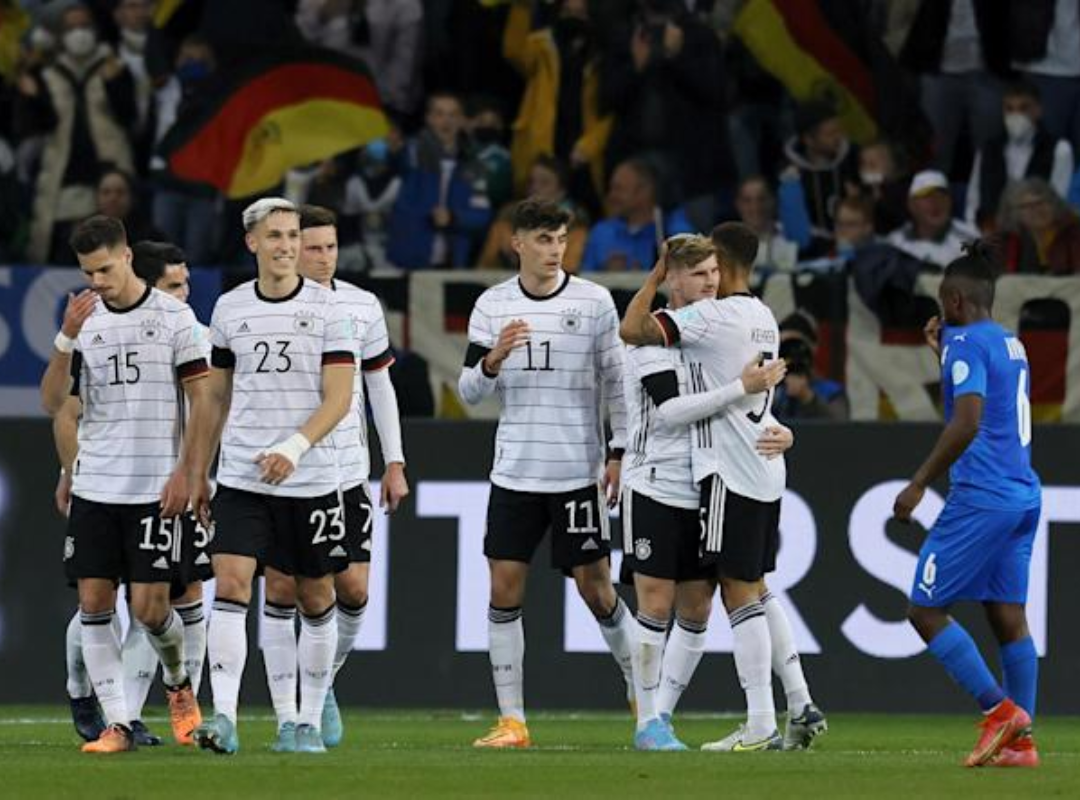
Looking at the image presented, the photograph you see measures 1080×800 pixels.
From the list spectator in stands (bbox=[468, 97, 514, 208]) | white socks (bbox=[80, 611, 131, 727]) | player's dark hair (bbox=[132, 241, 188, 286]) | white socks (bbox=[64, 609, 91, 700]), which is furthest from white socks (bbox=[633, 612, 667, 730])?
spectator in stands (bbox=[468, 97, 514, 208])

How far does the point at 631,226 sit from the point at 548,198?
627 millimetres

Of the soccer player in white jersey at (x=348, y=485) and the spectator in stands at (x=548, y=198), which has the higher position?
the spectator in stands at (x=548, y=198)

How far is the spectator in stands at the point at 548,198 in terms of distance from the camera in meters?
18.2

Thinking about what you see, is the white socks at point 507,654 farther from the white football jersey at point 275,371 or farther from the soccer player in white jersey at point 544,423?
the white football jersey at point 275,371

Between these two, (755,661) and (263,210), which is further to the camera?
(755,661)

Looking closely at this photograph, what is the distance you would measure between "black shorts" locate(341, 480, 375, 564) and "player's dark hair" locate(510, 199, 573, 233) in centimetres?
139

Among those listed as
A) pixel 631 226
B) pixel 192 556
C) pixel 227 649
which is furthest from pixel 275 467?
pixel 631 226

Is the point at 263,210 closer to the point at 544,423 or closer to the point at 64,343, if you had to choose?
the point at 64,343

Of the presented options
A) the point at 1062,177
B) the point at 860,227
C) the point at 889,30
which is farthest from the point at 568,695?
the point at 889,30

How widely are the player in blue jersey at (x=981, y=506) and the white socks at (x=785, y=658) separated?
42.0 inches

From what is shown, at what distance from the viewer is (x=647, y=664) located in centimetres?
1252

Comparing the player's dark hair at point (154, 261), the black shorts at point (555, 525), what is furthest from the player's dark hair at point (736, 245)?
the player's dark hair at point (154, 261)

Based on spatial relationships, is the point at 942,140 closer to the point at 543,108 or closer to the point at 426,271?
the point at 543,108

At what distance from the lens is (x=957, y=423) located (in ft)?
36.3
